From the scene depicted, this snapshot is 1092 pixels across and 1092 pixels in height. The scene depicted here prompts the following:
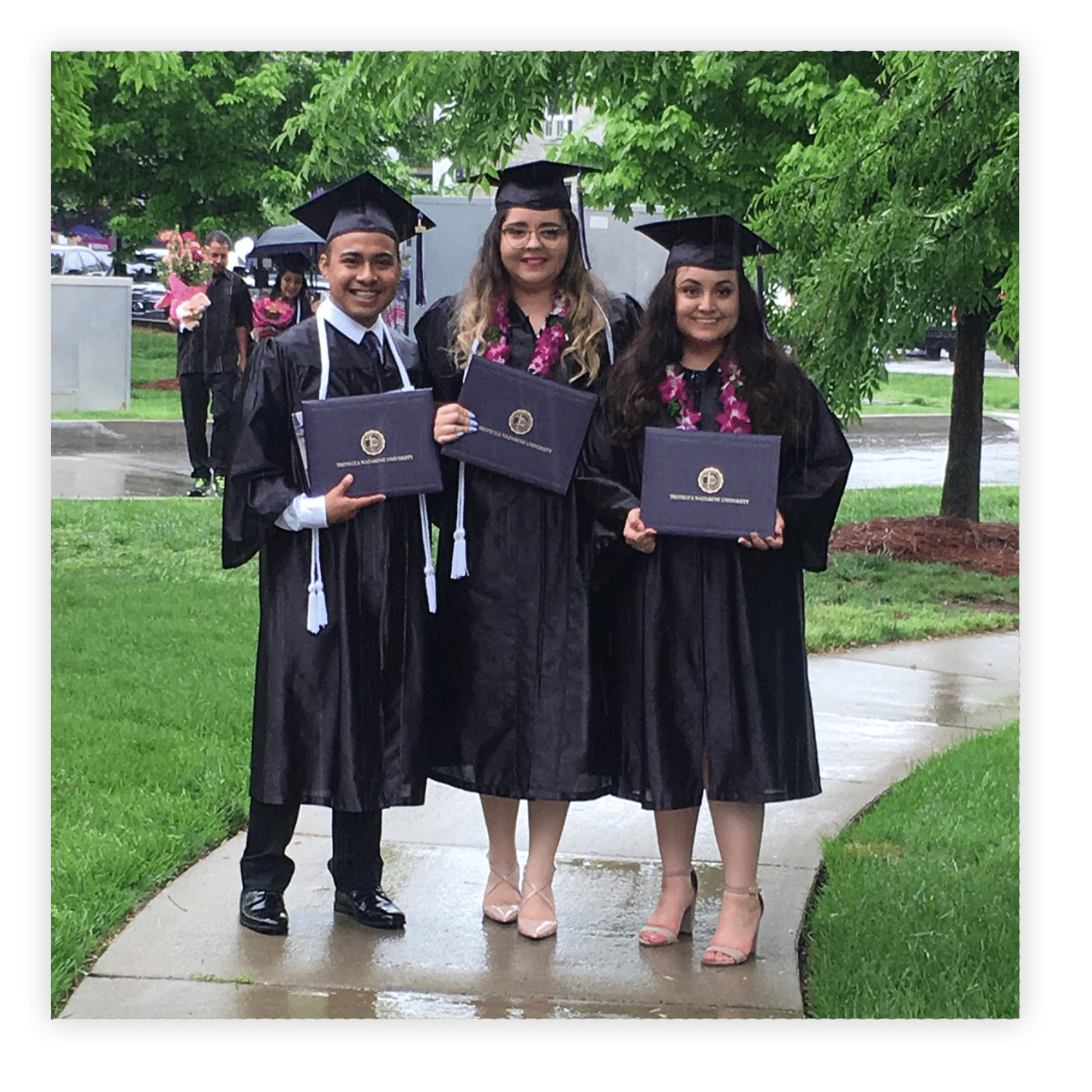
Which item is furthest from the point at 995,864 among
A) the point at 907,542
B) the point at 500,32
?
the point at 907,542

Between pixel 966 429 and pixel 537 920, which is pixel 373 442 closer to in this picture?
pixel 537 920

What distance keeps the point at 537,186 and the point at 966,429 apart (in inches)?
227

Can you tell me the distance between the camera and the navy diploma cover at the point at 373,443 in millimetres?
4734

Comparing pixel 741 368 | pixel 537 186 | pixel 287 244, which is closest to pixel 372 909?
pixel 741 368

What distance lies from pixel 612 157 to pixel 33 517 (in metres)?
5.53

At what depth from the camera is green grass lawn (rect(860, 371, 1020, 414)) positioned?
10.3 meters

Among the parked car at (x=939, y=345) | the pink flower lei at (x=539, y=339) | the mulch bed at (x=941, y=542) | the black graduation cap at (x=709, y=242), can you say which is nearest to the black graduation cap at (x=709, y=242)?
the black graduation cap at (x=709, y=242)

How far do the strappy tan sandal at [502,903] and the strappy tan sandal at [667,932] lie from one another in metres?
0.38

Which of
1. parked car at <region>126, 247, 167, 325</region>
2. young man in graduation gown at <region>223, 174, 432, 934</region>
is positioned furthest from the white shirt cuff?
parked car at <region>126, 247, 167, 325</region>

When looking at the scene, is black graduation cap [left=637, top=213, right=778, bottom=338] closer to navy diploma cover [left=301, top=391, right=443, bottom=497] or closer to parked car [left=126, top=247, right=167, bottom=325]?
navy diploma cover [left=301, top=391, right=443, bottom=497]

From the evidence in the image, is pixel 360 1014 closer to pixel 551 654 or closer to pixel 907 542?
pixel 551 654

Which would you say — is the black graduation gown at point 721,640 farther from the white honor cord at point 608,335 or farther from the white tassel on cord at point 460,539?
the white tassel on cord at point 460,539

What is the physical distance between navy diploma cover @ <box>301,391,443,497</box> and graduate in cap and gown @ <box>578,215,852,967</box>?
47 centimetres

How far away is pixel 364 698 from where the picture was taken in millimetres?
5008
